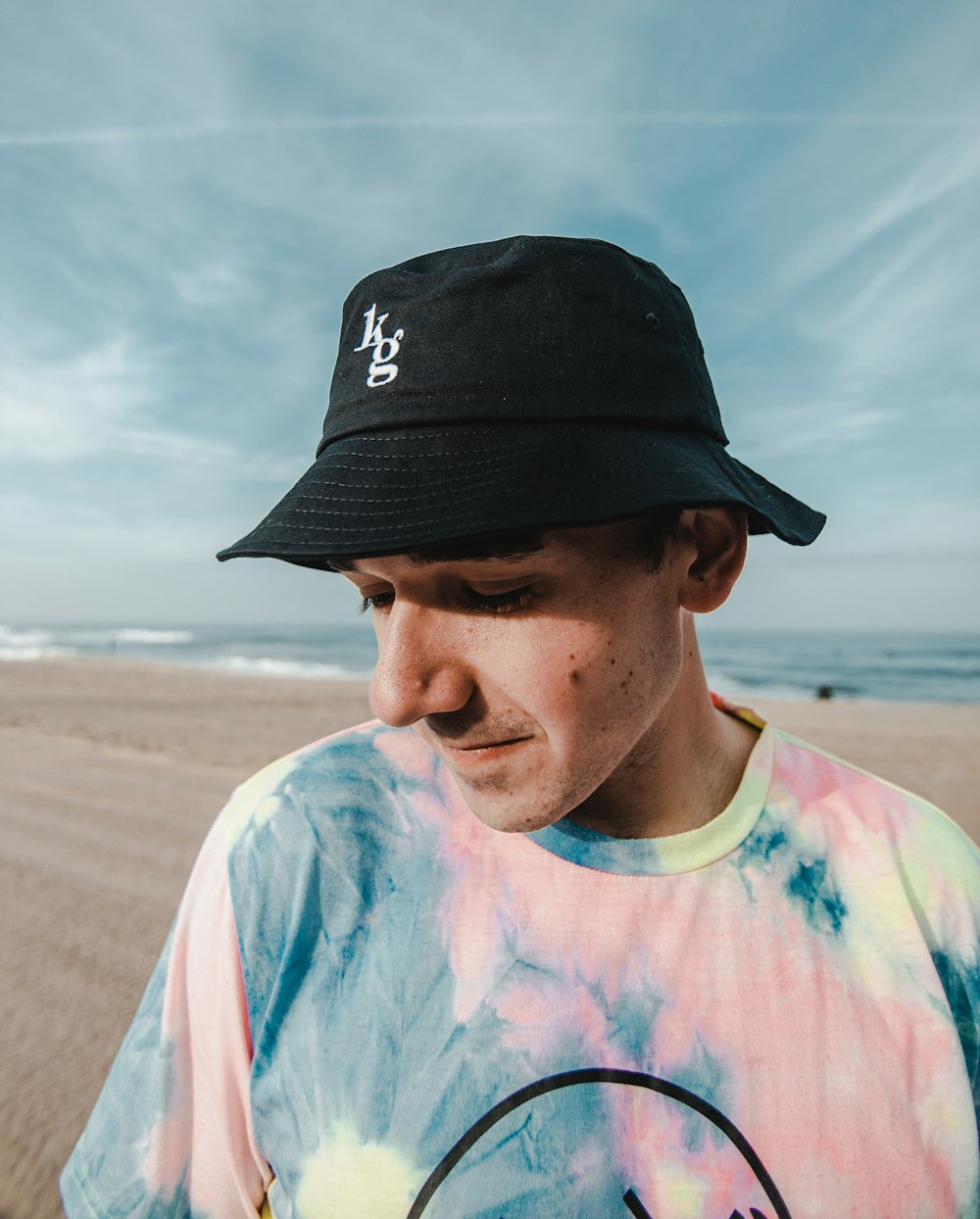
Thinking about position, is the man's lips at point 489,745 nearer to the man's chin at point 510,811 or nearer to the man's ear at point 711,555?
the man's chin at point 510,811

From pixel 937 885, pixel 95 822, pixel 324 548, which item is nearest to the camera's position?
pixel 324 548

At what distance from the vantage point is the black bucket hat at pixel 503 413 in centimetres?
95

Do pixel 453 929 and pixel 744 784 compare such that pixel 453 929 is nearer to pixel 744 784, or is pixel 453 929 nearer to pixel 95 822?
pixel 744 784

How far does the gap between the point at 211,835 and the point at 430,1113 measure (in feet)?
1.84

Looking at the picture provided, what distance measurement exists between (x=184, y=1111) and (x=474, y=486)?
105cm

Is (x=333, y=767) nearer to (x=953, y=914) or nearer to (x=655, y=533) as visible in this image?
(x=655, y=533)

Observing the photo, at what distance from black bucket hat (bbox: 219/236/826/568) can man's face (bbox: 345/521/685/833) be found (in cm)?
10

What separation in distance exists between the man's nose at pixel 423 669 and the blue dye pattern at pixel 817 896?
0.68m

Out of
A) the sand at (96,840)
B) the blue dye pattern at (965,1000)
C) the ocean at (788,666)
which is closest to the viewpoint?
the blue dye pattern at (965,1000)

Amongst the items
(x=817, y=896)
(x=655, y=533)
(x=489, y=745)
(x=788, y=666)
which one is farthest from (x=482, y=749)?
(x=788, y=666)

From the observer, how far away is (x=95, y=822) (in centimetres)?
507

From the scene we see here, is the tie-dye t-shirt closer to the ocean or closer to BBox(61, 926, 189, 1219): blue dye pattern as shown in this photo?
BBox(61, 926, 189, 1219): blue dye pattern

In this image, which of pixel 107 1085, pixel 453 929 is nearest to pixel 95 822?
pixel 107 1085

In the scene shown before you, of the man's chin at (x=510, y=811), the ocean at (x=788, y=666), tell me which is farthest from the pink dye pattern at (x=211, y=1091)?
the ocean at (x=788, y=666)
